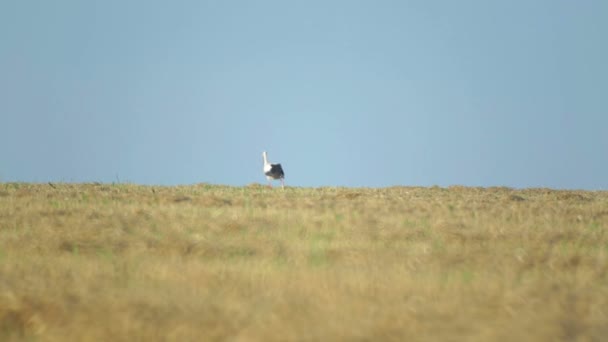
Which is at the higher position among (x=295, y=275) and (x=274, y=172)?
(x=274, y=172)

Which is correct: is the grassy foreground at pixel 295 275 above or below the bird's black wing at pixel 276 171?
below

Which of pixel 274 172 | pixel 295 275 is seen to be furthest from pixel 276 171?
pixel 295 275

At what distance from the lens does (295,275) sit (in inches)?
312

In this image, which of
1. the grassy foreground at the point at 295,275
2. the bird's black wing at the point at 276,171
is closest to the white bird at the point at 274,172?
the bird's black wing at the point at 276,171

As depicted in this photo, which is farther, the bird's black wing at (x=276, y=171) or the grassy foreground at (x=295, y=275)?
the bird's black wing at (x=276, y=171)

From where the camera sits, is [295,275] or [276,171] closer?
[295,275]

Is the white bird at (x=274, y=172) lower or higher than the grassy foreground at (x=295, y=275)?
higher

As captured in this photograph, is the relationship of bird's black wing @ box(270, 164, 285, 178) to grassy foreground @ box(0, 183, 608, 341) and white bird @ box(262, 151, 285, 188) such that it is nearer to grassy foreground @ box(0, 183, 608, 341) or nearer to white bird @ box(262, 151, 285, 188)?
white bird @ box(262, 151, 285, 188)

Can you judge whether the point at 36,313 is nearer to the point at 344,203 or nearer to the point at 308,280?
the point at 308,280

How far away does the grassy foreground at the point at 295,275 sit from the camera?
581 centimetres

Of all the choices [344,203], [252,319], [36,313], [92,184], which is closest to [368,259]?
[252,319]

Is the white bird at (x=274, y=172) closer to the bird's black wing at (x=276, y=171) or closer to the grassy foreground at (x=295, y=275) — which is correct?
the bird's black wing at (x=276, y=171)

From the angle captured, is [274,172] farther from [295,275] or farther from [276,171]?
[295,275]

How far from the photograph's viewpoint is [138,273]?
322 inches
